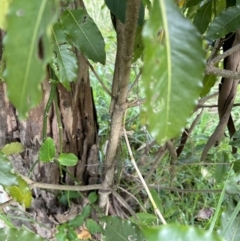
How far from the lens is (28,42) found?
0.86 ft

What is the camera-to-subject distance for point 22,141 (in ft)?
2.89

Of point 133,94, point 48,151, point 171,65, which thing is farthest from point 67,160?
point 133,94

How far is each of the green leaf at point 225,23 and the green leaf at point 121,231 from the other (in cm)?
32

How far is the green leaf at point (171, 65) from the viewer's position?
288 mm

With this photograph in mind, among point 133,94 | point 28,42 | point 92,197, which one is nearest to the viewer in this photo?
point 28,42

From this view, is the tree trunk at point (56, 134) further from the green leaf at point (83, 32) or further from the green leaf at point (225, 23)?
the green leaf at point (225, 23)

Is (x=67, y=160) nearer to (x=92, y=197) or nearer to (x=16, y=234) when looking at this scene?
(x=92, y=197)

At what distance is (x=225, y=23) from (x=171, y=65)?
365 millimetres

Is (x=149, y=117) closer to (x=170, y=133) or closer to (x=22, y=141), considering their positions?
(x=170, y=133)

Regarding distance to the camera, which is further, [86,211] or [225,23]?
[86,211]

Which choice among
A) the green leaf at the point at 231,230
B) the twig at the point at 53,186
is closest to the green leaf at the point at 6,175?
the twig at the point at 53,186

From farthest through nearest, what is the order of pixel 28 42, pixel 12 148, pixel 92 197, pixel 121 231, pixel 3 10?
pixel 92 197, pixel 12 148, pixel 121 231, pixel 3 10, pixel 28 42

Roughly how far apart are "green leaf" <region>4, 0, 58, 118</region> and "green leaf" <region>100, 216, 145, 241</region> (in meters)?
Result: 0.37

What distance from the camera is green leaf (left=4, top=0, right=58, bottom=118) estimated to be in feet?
0.85
